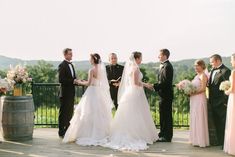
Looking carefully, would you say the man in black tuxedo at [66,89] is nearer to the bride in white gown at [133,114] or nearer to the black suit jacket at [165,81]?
the bride in white gown at [133,114]

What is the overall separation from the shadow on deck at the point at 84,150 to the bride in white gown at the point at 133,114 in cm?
37

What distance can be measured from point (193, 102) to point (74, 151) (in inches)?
100

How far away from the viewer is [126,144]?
24.4 ft

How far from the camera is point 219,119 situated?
7.58 metres

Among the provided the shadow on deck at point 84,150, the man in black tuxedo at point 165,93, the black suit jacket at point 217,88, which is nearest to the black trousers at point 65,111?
the shadow on deck at point 84,150

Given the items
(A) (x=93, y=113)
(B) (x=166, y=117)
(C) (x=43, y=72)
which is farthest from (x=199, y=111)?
(C) (x=43, y=72)

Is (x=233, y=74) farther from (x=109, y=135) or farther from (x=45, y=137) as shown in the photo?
(x=45, y=137)

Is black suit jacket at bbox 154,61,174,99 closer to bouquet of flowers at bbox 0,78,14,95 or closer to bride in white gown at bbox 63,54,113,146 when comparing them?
bride in white gown at bbox 63,54,113,146

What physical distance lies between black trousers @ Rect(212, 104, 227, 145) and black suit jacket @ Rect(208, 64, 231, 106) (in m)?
0.10

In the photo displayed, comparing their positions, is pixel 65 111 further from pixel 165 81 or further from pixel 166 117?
pixel 165 81

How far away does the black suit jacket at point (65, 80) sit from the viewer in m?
8.49

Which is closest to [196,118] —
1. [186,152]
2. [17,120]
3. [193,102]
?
[193,102]

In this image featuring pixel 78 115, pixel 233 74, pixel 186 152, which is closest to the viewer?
pixel 233 74

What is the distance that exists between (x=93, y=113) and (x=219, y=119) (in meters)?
2.55
